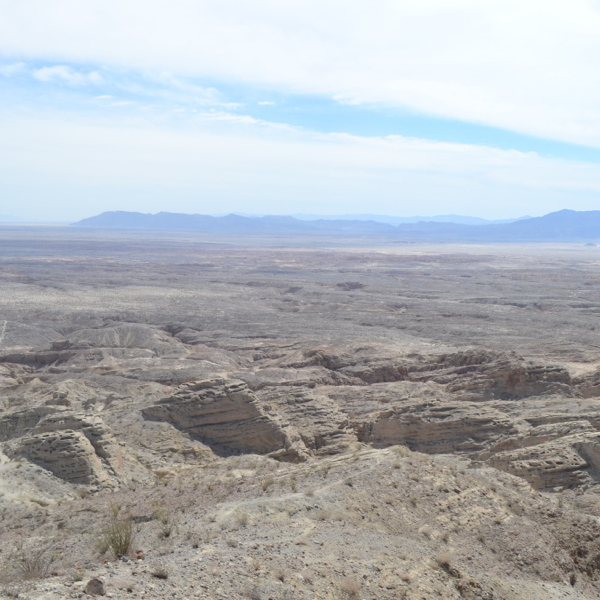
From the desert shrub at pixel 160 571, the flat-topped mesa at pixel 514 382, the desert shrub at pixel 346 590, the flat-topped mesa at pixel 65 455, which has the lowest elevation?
the flat-topped mesa at pixel 514 382

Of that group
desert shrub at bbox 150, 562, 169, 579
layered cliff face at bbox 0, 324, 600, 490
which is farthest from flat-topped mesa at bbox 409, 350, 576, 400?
desert shrub at bbox 150, 562, 169, 579

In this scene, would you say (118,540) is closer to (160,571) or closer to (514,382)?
(160,571)

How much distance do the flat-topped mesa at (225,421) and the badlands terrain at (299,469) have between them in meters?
0.04

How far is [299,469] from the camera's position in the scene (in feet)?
43.5


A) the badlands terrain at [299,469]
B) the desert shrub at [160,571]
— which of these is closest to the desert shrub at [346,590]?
the badlands terrain at [299,469]

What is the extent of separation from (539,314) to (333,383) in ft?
108

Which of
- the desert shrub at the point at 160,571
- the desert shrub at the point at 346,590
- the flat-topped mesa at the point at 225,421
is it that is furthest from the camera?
the flat-topped mesa at the point at 225,421

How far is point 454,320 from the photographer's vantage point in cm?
5666

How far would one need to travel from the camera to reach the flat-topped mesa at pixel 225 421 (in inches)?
727

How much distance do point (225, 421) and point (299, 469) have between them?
5951 mm

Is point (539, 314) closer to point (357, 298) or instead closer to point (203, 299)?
point (357, 298)

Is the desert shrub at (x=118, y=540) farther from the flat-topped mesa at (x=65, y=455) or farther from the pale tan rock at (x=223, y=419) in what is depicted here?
the pale tan rock at (x=223, y=419)

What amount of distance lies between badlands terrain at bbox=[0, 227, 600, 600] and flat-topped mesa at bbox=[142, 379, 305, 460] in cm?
4

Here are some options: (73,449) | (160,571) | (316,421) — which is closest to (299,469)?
(73,449)
